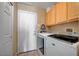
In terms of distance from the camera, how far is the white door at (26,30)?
2.81m

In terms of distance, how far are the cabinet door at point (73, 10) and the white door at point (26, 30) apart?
1.79m

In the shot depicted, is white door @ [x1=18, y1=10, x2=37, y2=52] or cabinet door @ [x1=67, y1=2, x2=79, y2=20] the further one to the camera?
white door @ [x1=18, y1=10, x2=37, y2=52]

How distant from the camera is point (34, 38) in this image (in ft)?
10.3

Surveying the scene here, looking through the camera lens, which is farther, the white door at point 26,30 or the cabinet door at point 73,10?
the white door at point 26,30

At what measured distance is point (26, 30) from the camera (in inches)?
117

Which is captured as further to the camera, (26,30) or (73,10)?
(26,30)

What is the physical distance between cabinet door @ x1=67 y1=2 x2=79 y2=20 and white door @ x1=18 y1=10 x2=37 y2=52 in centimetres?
179

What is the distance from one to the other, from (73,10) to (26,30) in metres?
1.99

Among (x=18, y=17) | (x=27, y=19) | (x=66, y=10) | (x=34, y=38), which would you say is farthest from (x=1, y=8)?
(x=34, y=38)

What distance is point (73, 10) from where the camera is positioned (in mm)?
1419

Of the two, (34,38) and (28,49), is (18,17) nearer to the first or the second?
(34,38)

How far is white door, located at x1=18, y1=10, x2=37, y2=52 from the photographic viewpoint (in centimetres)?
281

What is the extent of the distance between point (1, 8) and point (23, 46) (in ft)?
7.43

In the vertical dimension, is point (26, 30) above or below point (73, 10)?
below
